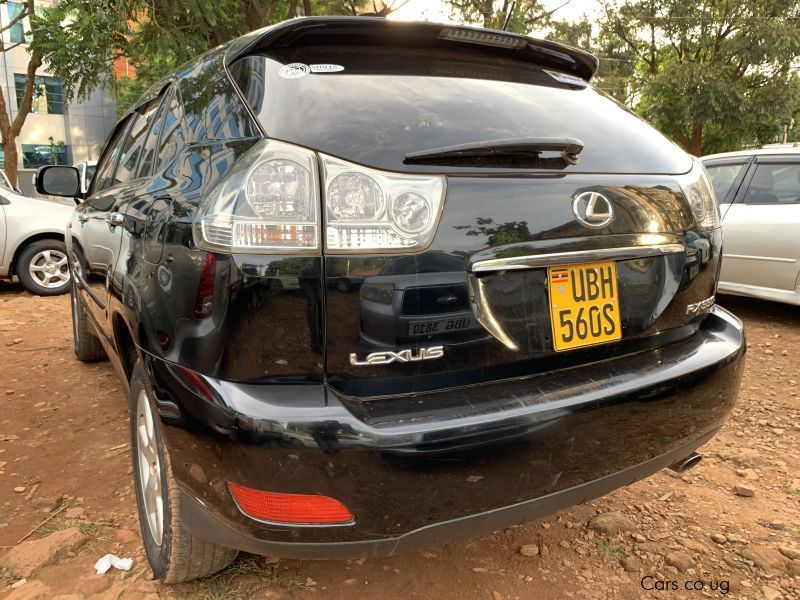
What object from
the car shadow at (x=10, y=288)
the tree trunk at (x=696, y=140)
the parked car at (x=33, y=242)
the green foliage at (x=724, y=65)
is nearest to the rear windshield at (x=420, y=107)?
the parked car at (x=33, y=242)

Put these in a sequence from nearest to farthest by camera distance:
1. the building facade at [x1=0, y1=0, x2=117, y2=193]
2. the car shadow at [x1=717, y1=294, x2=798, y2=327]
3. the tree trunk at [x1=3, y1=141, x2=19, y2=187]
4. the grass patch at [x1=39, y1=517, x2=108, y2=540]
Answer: the grass patch at [x1=39, y1=517, x2=108, y2=540] → the car shadow at [x1=717, y1=294, x2=798, y2=327] → the tree trunk at [x1=3, y1=141, x2=19, y2=187] → the building facade at [x1=0, y1=0, x2=117, y2=193]

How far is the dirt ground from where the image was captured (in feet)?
6.10

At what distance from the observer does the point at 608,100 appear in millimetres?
2016

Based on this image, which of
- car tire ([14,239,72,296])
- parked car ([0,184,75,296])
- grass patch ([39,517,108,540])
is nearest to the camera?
grass patch ([39,517,108,540])

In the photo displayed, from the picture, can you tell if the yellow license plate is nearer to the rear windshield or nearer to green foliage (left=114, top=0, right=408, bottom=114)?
the rear windshield

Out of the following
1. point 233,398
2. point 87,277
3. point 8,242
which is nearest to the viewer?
point 233,398

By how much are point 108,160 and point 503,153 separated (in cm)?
278

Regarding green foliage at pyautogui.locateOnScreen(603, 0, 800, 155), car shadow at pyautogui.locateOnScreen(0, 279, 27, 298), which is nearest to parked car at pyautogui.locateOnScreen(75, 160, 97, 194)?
car shadow at pyautogui.locateOnScreen(0, 279, 27, 298)

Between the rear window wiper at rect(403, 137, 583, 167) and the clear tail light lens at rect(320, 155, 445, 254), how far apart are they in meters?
0.07

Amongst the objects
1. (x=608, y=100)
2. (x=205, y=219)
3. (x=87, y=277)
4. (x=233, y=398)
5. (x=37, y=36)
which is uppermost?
(x=37, y=36)

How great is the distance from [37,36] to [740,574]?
411 inches

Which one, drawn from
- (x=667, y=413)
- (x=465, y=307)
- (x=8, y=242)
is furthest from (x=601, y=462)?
(x=8, y=242)

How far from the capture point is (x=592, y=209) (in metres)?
1.51

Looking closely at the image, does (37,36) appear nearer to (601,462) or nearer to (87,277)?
(87,277)
